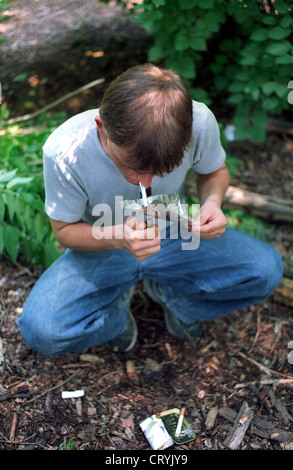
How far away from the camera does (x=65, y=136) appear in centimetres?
167

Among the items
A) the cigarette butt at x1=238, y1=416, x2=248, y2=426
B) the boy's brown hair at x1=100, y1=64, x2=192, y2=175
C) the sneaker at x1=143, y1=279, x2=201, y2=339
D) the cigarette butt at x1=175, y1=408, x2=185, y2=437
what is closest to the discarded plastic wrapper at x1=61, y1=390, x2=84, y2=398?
the cigarette butt at x1=175, y1=408, x2=185, y2=437

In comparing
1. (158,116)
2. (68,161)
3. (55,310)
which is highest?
(158,116)

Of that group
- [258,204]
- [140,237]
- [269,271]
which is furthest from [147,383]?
[258,204]

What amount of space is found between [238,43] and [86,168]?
222 cm

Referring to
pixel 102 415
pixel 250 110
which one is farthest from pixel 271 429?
pixel 250 110

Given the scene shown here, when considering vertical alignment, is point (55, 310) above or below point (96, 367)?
above

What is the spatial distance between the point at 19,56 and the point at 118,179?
2.63 meters

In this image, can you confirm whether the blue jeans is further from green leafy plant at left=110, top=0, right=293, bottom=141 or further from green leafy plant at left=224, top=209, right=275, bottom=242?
green leafy plant at left=110, top=0, right=293, bottom=141

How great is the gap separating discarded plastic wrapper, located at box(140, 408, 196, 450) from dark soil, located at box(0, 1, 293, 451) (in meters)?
0.03

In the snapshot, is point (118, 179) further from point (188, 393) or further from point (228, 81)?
point (228, 81)

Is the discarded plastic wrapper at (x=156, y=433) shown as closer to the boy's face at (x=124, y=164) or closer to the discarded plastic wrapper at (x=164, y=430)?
the discarded plastic wrapper at (x=164, y=430)

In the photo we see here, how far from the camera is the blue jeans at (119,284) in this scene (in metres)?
1.84

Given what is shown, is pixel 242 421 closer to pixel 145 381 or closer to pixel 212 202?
pixel 145 381

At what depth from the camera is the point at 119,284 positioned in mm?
2014
